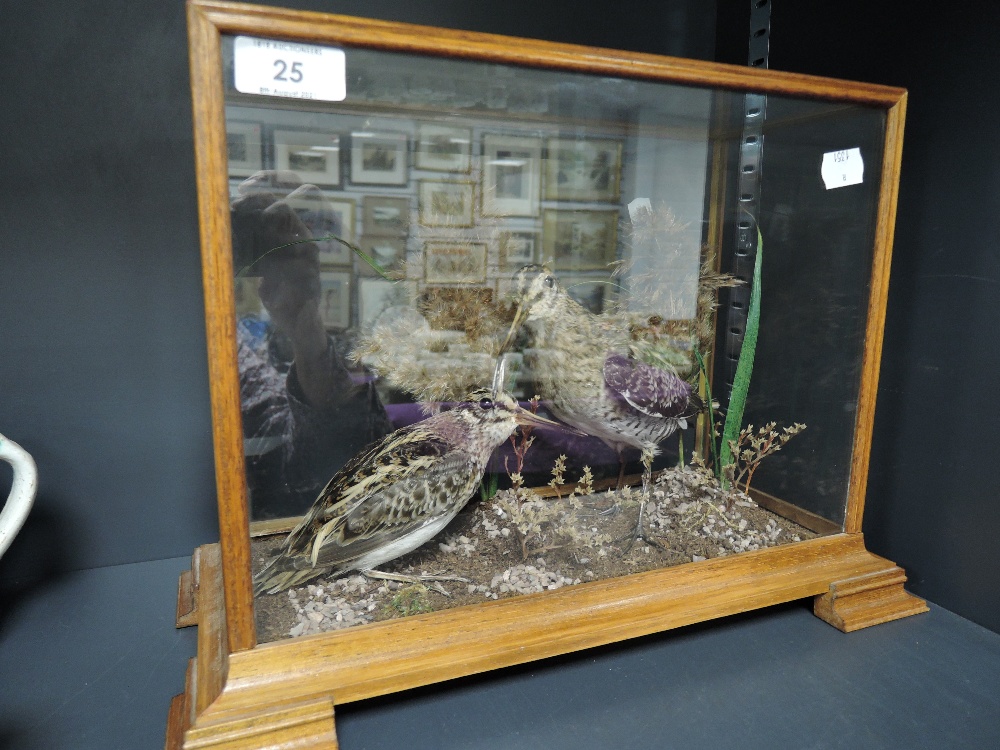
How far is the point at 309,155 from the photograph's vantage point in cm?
94

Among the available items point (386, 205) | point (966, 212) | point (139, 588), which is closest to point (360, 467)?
point (386, 205)

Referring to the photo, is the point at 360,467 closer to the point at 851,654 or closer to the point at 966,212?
the point at 851,654

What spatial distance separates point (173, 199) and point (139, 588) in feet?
2.60

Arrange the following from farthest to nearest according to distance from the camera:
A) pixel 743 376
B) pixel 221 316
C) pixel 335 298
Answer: pixel 743 376
pixel 335 298
pixel 221 316

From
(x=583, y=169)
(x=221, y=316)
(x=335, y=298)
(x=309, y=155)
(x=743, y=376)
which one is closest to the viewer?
(x=221, y=316)

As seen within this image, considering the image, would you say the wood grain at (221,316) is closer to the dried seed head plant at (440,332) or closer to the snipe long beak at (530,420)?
the dried seed head plant at (440,332)

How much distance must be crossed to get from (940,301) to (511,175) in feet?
2.85

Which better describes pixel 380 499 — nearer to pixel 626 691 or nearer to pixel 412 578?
pixel 412 578

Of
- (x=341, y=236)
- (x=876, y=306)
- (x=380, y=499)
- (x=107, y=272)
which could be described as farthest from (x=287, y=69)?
(x=876, y=306)

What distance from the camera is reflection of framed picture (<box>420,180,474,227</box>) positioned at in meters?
1.04

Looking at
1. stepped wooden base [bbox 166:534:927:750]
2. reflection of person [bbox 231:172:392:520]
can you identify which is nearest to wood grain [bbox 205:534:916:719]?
stepped wooden base [bbox 166:534:927:750]

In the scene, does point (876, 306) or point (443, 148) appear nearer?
point (443, 148)

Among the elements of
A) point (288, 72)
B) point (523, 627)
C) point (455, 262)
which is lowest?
point (523, 627)

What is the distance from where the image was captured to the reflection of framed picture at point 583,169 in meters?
1.10
